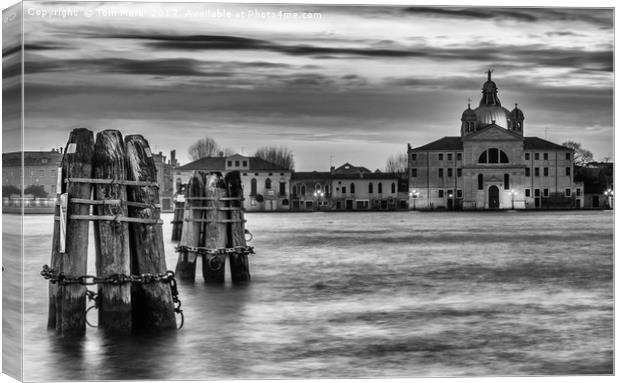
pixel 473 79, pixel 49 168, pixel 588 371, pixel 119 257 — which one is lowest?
pixel 588 371

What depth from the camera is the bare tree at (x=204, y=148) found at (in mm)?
11234

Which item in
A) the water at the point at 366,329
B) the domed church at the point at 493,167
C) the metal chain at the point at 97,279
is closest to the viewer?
the metal chain at the point at 97,279

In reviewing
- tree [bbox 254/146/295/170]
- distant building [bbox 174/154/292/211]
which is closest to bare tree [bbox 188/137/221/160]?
distant building [bbox 174/154/292/211]

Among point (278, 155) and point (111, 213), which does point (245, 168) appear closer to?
point (278, 155)

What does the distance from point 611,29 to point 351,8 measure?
2.10 metres

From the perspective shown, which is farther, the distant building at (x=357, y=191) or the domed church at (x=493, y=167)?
the distant building at (x=357, y=191)

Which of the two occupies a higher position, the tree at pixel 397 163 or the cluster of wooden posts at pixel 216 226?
the tree at pixel 397 163

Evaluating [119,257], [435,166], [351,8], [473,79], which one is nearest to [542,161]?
[435,166]

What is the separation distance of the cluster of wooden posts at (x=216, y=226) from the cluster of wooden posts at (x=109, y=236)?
16.5 ft

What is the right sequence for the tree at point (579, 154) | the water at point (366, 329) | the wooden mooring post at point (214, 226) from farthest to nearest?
the wooden mooring post at point (214, 226) → the tree at point (579, 154) → the water at point (366, 329)

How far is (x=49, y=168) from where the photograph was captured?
349 inches

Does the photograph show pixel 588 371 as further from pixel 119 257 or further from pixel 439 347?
pixel 119 257

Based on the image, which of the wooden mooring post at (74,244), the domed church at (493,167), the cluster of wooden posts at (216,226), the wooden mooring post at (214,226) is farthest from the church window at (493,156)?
the wooden mooring post at (74,244)

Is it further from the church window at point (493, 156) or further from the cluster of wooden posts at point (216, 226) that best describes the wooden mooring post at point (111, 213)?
the church window at point (493, 156)
